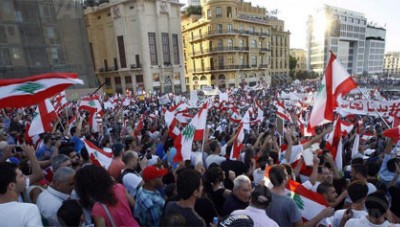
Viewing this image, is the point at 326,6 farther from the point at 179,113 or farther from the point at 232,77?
the point at 179,113

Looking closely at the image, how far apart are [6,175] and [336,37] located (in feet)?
333

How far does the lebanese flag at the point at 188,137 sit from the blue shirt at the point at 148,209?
1880 millimetres

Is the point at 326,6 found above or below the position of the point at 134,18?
above

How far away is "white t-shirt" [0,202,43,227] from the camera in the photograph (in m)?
2.12

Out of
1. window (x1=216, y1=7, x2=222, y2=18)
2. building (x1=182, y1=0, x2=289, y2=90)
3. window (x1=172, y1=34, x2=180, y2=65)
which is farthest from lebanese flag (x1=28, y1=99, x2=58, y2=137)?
window (x1=216, y1=7, x2=222, y2=18)

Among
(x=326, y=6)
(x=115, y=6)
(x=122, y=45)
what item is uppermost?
(x=326, y=6)

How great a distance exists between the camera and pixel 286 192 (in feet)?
10.2

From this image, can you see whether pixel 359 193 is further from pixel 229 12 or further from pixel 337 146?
pixel 229 12

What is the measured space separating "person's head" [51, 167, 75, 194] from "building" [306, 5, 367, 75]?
93168 mm

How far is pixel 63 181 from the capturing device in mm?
2730

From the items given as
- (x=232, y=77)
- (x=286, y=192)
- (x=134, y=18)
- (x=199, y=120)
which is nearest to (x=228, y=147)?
(x=199, y=120)

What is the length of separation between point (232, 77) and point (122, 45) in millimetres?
20078

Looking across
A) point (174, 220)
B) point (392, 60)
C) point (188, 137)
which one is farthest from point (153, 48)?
point (392, 60)

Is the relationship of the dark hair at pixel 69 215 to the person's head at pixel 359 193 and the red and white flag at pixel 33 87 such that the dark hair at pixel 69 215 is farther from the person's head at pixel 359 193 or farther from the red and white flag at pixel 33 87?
the person's head at pixel 359 193
